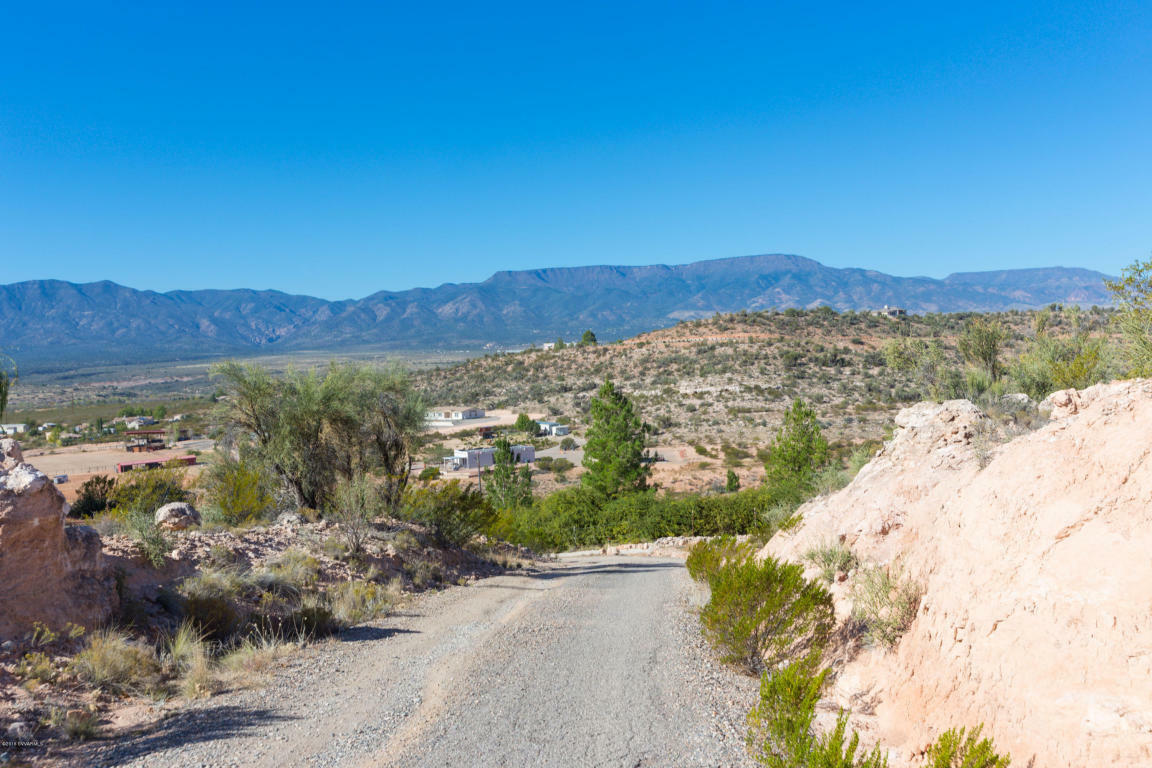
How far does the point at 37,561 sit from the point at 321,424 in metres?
8.93

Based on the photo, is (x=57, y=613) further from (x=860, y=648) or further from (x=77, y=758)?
(x=860, y=648)

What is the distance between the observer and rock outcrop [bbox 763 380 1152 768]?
4.30m

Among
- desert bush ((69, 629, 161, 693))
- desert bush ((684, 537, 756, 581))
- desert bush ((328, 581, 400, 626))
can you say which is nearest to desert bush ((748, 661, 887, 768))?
desert bush ((684, 537, 756, 581))

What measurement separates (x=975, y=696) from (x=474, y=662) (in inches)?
209

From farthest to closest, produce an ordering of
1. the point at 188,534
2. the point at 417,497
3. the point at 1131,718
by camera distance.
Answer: the point at 417,497 < the point at 188,534 < the point at 1131,718

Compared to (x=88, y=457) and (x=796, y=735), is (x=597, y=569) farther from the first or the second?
(x=88, y=457)

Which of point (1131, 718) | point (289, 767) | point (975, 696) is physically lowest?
point (289, 767)

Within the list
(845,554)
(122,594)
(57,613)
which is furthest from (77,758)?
(845,554)

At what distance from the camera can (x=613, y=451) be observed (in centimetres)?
3531

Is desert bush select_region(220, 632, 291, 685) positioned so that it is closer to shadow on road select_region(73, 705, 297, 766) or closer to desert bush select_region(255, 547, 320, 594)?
shadow on road select_region(73, 705, 297, 766)

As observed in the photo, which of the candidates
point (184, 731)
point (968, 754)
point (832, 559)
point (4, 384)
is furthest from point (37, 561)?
point (832, 559)

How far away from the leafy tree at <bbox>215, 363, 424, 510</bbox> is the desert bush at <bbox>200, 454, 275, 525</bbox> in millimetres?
379

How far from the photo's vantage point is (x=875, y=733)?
5.86 metres

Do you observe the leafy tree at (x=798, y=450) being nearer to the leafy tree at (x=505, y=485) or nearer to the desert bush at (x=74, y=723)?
the leafy tree at (x=505, y=485)
